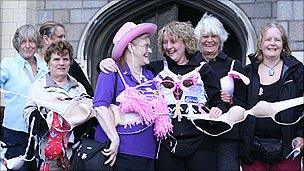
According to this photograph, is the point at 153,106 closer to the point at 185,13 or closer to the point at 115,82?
the point at 115,82

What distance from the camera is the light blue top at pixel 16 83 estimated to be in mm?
5344

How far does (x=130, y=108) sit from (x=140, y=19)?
4.47 metres

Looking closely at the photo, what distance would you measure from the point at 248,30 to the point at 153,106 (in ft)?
12.2

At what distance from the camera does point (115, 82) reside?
429 cm

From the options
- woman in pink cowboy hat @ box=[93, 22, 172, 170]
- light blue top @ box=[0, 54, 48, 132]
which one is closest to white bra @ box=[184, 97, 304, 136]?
woman in pink cowboy hat @ box=[93, 22, 172, 170]

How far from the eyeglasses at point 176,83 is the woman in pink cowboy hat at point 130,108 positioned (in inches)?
4.3

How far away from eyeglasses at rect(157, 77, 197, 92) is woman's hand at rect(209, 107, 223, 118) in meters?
0.22

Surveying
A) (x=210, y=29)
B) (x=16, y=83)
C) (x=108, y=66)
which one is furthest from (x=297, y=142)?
(x=16, y=83)

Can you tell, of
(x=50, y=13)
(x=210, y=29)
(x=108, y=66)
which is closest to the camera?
(x=108, y=66)

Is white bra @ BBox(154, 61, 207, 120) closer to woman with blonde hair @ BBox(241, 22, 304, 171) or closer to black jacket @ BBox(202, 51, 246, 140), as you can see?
black jacket @ BBox(202, 51, 246, 140)

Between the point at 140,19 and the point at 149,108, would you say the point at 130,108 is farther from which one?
the point at 140,19

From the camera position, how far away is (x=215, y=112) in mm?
4469

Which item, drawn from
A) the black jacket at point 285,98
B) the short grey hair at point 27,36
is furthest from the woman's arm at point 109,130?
the short grey hair at point 27,36

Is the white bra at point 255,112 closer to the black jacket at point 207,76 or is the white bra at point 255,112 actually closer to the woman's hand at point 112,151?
the black jacket at point 207,76
